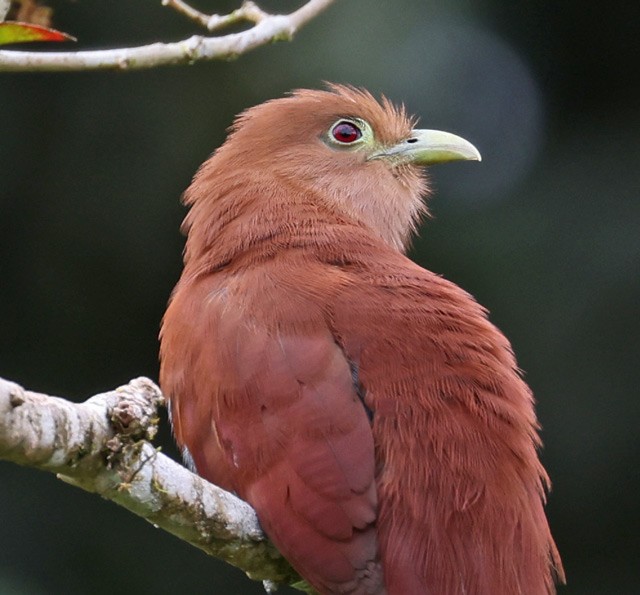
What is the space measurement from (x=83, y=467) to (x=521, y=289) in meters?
4.66

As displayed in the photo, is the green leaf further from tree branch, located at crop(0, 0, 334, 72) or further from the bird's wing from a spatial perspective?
the bird's wing

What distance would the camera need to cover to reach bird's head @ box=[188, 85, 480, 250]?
15.6 feet

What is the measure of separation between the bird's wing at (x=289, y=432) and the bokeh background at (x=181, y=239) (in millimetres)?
2799

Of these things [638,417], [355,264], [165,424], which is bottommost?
[165,424]

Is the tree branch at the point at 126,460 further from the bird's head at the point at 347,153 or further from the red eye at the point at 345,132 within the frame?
the red eye at the point at 345,132

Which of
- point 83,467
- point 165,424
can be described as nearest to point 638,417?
point 165,424

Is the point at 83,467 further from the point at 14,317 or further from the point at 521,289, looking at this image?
the point at 521,289

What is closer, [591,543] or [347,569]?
[347,569]

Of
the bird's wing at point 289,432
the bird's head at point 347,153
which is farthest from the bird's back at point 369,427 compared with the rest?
the bird's head at point 347,153

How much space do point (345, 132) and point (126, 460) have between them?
2540 millimetres

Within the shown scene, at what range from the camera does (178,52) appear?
307 centimetres

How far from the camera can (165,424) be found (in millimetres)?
6438

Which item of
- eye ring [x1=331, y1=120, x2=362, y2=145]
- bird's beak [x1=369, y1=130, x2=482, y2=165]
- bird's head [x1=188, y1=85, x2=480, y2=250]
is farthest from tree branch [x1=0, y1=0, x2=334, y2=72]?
bird's beak [x1=369, y1=130, x2=482, y2=165]

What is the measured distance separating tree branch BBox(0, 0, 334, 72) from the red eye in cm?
146
